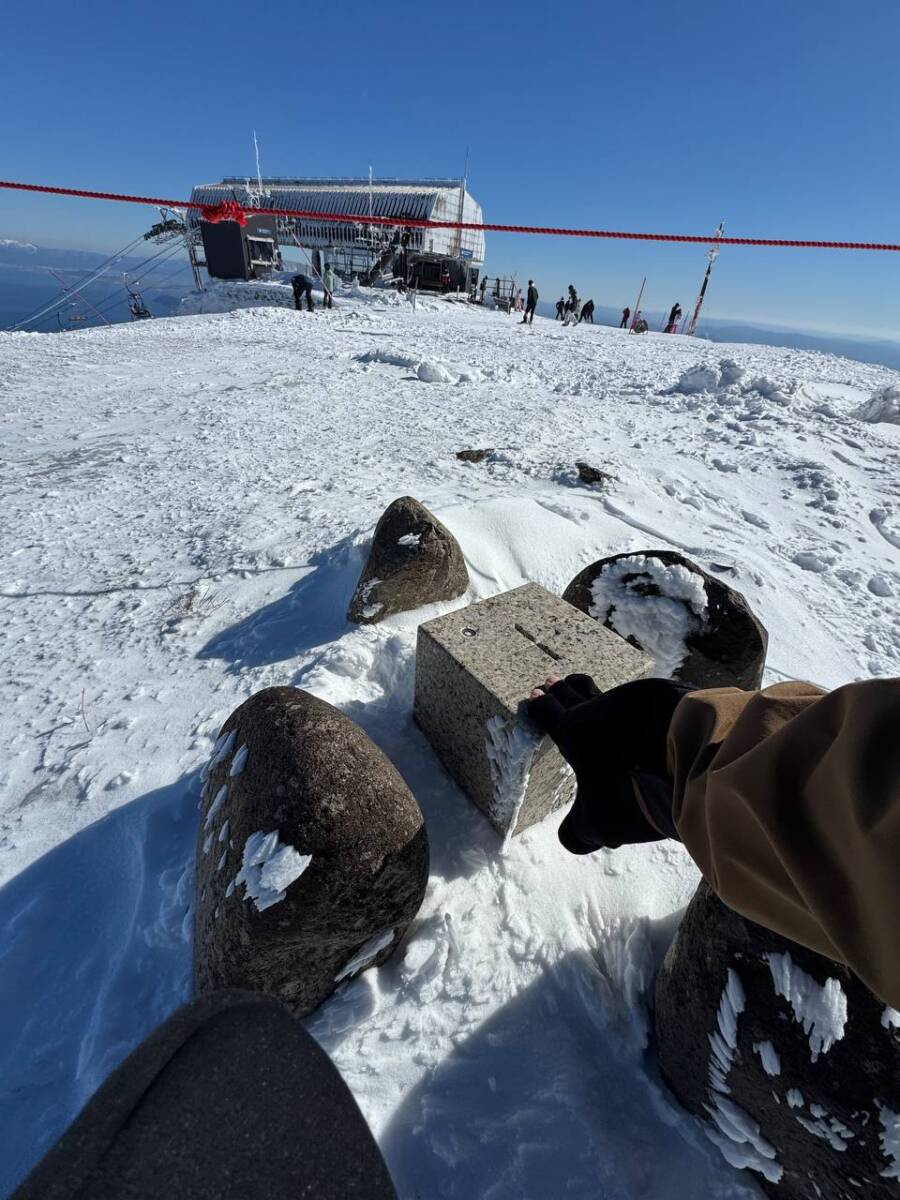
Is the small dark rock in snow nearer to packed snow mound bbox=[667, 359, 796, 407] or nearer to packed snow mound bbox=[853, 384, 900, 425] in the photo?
packed snow mound bbox=[667, 359, 796, 407]

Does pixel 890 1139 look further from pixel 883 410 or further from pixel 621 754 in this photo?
pixel 883 410

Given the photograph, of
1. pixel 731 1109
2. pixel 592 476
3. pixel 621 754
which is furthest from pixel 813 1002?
pixel 592 476

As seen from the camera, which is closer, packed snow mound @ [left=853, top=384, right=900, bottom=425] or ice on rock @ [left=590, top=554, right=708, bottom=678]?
ice on rock @ [left=590, top=554, right=708, bottom=678]

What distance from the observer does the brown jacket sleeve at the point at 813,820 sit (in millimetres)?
731

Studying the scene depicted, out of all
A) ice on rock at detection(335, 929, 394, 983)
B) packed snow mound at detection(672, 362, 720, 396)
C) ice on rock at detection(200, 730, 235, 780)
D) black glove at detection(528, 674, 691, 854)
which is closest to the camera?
black glove at detection(528, 674, 691, 854)

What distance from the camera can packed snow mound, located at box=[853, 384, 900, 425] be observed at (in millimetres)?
8539

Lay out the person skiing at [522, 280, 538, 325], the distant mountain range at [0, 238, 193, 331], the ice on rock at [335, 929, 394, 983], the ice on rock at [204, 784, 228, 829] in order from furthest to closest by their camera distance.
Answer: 1. the distant mountain range at [0, 238, 193, 331]
2. the person skiing at [522, 280, 538, 325]
3. the ice on rock at [204, 784, 228, 829]
4. the ice on rock at [335, 929, 394, 983]

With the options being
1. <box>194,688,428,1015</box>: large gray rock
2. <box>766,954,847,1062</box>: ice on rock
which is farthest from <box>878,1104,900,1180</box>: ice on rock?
<box>194,688,428,1015</box>: large gray rock

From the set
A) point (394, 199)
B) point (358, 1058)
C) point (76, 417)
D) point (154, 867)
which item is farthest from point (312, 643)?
point (394, 199)

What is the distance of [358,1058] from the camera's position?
1.62 m

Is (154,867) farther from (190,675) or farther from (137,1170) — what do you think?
(137,1170)

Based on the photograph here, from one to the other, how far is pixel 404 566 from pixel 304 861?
1952 mm

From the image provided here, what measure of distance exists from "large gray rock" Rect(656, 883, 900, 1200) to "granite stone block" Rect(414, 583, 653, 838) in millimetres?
701

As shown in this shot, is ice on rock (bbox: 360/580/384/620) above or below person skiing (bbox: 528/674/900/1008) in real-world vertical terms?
below
